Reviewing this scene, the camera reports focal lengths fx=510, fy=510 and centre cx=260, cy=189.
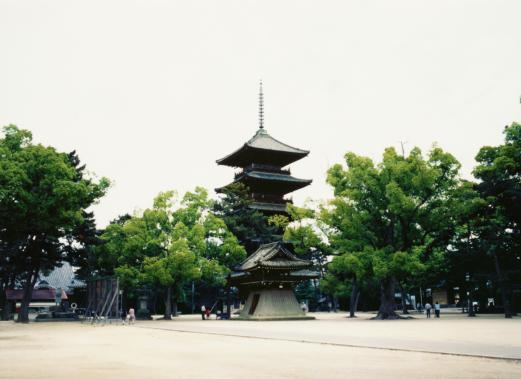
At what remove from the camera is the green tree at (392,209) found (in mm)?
32812

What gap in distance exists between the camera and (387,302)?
1377 inches

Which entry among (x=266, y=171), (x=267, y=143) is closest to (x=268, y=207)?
(x=266, y=171)

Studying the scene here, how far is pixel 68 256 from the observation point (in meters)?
42.8

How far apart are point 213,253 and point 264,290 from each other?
6283mm

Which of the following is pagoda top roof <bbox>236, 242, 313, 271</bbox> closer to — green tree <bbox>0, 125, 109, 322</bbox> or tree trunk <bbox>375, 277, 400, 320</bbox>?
tree trunk <bbox>375, 277, 400, 320</bbox>

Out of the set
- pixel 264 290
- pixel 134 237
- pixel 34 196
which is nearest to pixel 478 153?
pixel 264 290

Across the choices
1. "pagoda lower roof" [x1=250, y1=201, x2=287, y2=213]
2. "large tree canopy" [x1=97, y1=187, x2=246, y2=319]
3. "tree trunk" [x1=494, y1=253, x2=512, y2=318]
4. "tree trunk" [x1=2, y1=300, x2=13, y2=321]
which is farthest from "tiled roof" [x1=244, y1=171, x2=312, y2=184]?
"tree trunk" [x1=2, y1=300, x2=13, y2=321]

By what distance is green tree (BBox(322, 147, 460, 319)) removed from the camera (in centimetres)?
3281

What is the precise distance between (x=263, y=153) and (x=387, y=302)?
21610 millimetres

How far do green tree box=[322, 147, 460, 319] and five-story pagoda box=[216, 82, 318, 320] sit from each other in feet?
14.0

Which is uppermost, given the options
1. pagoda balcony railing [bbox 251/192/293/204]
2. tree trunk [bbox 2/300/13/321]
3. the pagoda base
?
pagoda balcony railing [bbox 251/192/293/204]

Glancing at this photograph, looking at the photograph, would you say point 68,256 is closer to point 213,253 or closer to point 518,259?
point 213,253

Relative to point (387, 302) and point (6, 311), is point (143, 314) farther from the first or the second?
point (387, 302)

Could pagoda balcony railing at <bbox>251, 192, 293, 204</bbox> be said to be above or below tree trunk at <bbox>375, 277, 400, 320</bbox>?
above
